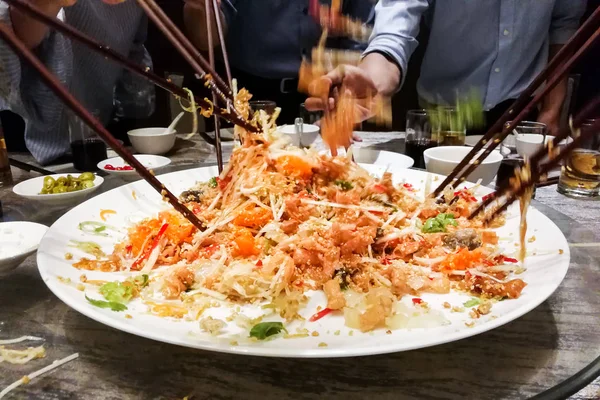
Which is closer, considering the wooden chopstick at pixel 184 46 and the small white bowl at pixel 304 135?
the wooden chopstick at pixel 184 46

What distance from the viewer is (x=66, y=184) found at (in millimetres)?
2227

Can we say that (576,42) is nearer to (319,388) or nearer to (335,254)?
(335,254)

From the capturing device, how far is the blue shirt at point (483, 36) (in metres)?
3.87

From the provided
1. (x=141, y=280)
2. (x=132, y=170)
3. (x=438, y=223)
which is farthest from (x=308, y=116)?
(x=141, y=280)

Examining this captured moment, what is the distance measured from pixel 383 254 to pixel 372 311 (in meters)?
0.45

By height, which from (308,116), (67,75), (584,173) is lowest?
(584,173)

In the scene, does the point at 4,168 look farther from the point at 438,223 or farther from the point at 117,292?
the point at 438,223

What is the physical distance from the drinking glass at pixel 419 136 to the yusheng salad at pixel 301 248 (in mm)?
959

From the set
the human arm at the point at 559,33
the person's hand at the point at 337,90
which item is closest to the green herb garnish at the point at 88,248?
the person's hand at the point at 337,90

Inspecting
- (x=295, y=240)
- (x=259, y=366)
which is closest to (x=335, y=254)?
(x=295, y=240)

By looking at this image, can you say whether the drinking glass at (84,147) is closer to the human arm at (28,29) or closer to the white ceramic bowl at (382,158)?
the human arm at (28,29)

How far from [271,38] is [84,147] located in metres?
2.68

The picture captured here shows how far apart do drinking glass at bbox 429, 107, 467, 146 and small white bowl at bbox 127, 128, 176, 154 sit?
72.7 inches

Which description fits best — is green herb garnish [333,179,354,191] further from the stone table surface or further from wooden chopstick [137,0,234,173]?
the stone table surface
